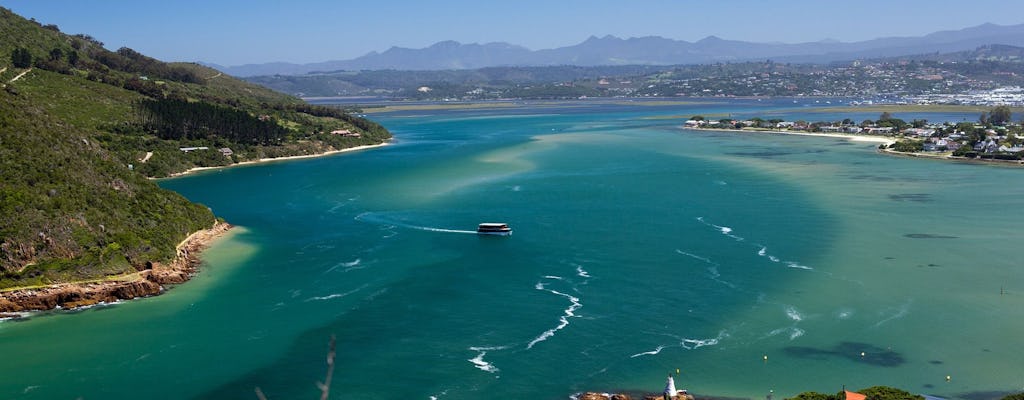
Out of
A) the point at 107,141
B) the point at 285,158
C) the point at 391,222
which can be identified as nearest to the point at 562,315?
the point at 391,222

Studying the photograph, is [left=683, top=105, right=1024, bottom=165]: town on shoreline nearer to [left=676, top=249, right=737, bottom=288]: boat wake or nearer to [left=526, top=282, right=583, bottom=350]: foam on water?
[left=676, top=249, right=737, bottom=288]: boat wake

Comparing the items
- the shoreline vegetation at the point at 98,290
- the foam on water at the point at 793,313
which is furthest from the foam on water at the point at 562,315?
the shoreline vegetation at the point at 98,290

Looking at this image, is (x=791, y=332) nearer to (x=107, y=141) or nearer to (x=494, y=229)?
(x=494, y=229)

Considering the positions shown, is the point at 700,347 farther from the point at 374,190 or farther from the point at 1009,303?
the point at 374,190

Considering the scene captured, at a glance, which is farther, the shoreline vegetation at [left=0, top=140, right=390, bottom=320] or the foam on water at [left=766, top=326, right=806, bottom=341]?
the shoreline vegetation at [left=0, top=140, right=390, bottom=320]

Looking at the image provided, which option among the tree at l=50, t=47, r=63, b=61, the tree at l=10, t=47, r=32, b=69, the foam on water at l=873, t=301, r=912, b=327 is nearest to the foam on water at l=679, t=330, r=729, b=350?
the foam on water at l=873, t=301, r=912, b=327
